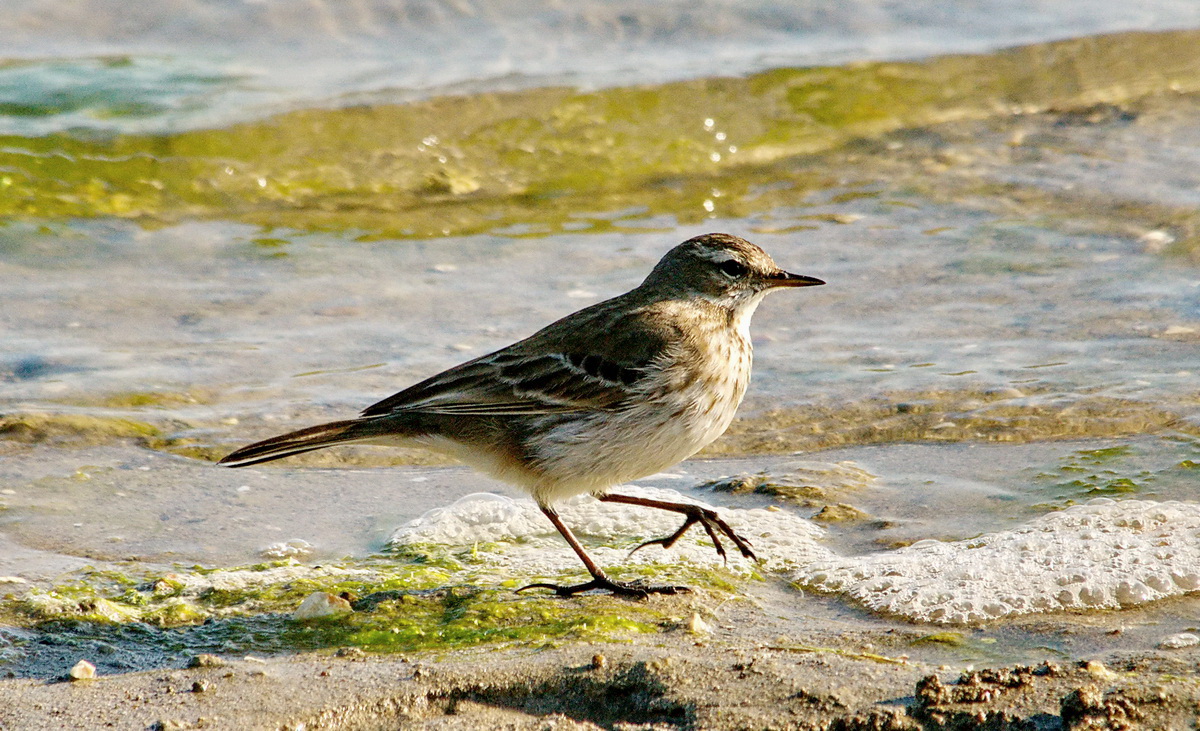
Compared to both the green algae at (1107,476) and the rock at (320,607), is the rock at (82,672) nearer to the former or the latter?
the rock at (320,607)

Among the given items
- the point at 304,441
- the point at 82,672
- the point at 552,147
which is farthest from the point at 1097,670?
the point at 552,147

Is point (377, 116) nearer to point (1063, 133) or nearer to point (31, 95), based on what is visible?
point (31, 95)

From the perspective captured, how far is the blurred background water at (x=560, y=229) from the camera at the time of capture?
271 inches

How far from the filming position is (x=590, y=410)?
5.75 metres

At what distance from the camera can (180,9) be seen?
48.2ft

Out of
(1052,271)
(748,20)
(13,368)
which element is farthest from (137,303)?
(748,20)

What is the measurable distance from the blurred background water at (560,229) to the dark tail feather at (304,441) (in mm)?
584

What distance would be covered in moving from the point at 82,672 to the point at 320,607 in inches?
35.8

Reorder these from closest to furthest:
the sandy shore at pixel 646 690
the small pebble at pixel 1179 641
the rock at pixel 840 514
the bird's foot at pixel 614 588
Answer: the sandy shore at pixel 646 690, the small pebble at pixel 1179 641, the bird's foot at pixel 614 588, the rock at pixel 840 514

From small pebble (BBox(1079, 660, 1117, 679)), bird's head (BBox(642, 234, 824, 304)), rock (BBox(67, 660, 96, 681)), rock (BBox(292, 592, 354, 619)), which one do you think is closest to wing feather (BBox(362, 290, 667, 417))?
bird's head (BBox(642, 234, 824, 304))

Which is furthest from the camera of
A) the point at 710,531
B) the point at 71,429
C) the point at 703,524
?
the point at 71,429

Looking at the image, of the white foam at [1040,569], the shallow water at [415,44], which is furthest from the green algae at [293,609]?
the shallow water at [415,44]

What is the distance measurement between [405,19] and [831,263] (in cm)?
687

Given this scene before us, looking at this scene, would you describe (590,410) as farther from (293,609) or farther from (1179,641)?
(1179,641)
